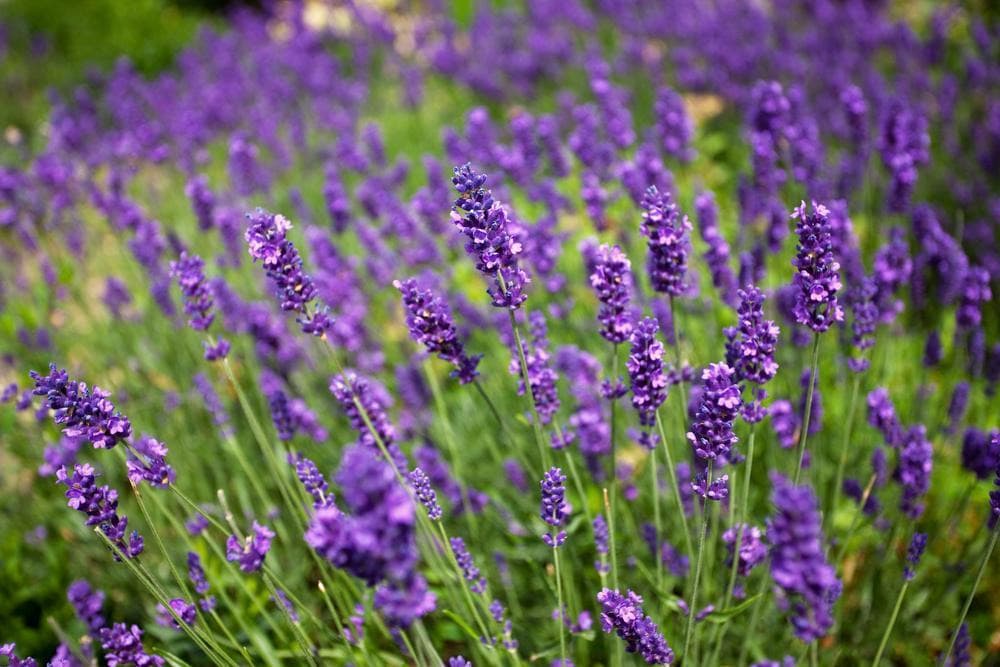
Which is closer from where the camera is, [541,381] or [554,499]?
[554,499]

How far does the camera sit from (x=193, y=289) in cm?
225

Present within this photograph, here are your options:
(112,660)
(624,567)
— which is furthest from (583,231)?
(112,660)

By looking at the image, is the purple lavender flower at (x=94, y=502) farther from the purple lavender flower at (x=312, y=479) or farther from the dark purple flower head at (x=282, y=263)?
the dark purple flower head at (x=282, y=263)

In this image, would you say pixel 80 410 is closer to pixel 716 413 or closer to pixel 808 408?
pixel 716 413

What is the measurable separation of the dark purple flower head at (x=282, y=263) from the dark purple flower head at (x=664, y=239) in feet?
2.61

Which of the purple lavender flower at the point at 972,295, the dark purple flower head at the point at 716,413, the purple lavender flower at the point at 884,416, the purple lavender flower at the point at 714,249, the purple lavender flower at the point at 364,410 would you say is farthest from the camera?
the purple lavender flower at the point at 714,249

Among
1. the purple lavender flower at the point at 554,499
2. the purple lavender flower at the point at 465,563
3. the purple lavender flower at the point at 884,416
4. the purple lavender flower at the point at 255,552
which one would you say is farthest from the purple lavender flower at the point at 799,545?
the purple lavender flower at the point at 884,416

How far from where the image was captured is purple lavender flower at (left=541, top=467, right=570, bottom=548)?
172cm

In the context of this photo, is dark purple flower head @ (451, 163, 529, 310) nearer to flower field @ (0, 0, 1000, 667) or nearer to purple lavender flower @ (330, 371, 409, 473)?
flower field @ (0, 0, 1000, 667)

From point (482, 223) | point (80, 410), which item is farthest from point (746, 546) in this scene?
point (80, 410)

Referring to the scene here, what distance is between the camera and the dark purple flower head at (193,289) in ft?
7.30

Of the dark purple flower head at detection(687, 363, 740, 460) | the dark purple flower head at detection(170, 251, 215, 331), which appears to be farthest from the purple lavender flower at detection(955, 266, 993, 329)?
the dark purple flower head at detection(170, 251, 215, 331)

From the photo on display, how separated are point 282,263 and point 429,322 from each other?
1.16 feet

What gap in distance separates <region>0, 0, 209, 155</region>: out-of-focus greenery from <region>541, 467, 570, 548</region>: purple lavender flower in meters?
8.54
